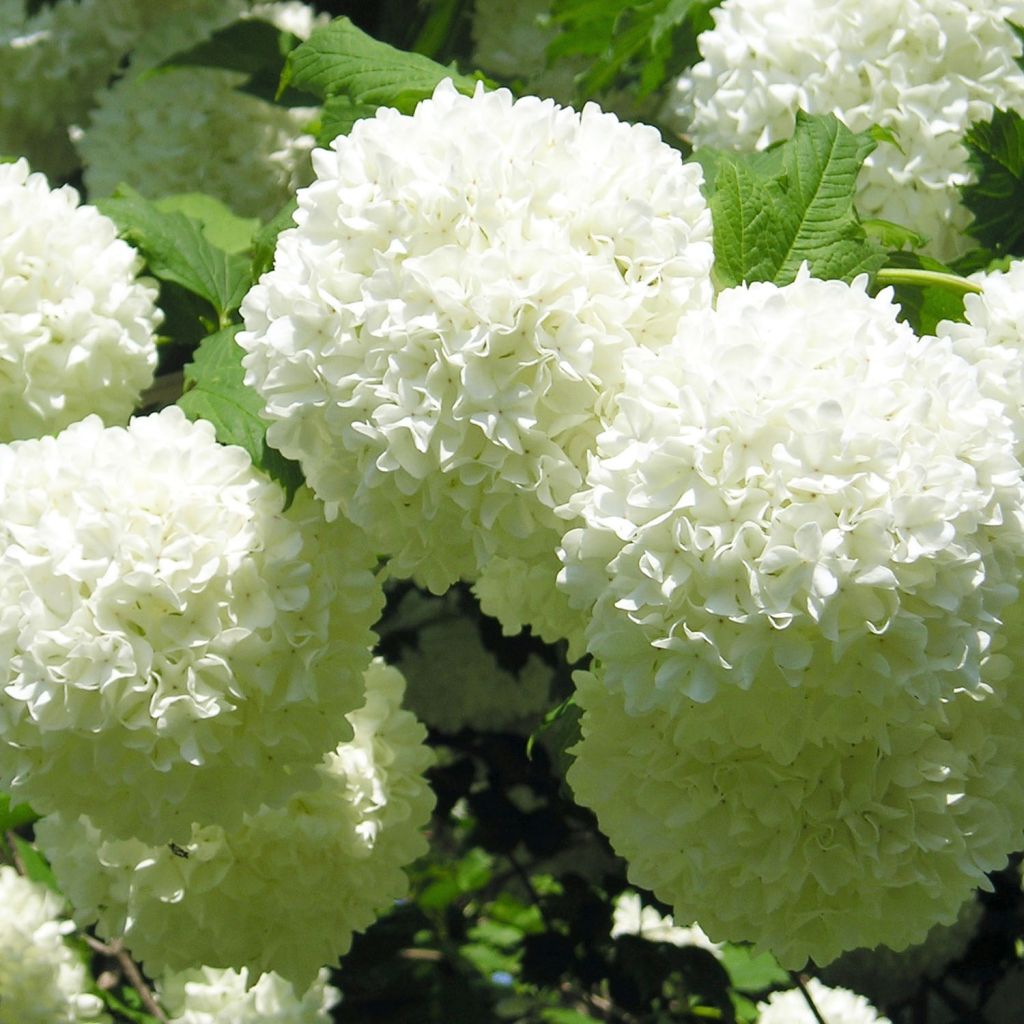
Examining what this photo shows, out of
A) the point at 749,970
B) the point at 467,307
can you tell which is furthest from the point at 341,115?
the point at 749,970

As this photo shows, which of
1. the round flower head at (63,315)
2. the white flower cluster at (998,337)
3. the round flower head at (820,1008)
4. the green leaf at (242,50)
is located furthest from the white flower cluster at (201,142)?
the round flower head at (820,1008)

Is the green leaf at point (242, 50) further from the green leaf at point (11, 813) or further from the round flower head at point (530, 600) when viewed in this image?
the green leaf at point (11, 813)

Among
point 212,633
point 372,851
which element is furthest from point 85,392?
point 372,851

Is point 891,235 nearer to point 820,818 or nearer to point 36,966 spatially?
point 820,818

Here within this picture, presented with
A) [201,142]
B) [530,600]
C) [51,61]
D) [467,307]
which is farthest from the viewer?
[51,61]

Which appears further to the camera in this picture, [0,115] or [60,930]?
[0,115]

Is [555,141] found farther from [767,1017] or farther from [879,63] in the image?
[767,1017]
